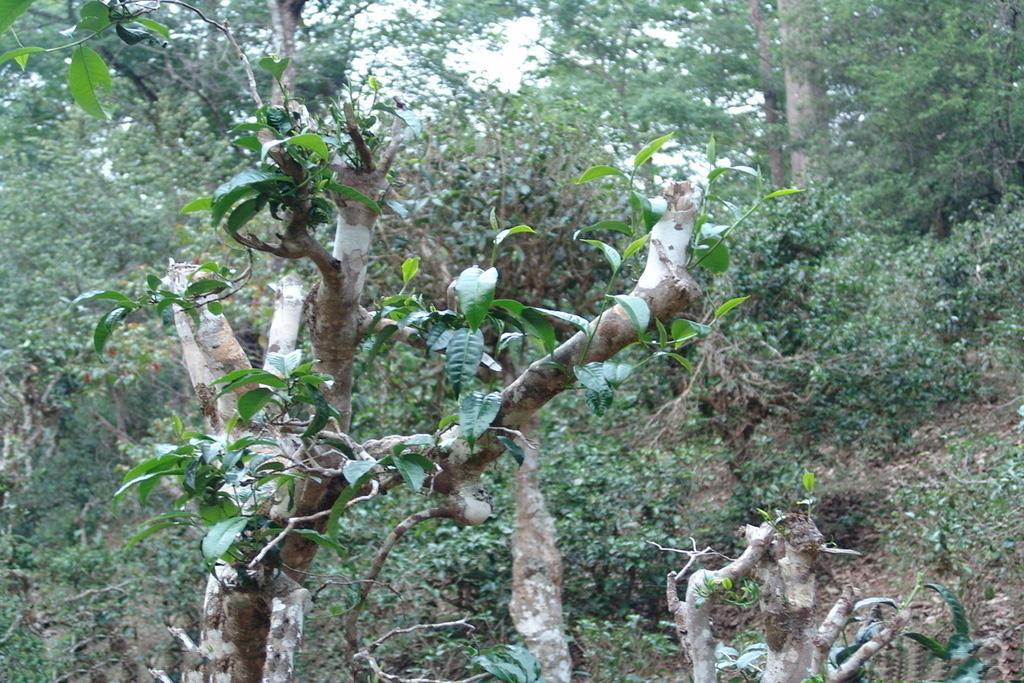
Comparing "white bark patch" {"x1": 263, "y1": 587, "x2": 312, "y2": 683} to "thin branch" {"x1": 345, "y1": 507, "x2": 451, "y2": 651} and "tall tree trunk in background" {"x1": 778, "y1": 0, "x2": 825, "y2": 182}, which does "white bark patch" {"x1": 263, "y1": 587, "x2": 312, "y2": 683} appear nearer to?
"thin branch" {"x1": 345, "y1": 507, "x2": 451, "y2": 651}

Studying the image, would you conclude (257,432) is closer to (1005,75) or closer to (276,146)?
(276,146)

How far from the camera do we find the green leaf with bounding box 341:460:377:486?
1770 millimetres

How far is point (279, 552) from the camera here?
215 cm

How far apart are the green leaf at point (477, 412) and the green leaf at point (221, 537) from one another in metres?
0.43

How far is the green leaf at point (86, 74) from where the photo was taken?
1.73m

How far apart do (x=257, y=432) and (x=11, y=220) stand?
677 cm

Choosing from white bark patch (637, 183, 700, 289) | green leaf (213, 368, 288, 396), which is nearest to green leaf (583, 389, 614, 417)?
white bark patch (637, 183, 700, 289)

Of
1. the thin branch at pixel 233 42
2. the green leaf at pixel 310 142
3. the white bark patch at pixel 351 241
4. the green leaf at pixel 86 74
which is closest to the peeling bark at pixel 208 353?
the white bark patch at pixel 351 241

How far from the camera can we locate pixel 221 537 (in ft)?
5.47

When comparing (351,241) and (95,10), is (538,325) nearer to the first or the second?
(351,241)

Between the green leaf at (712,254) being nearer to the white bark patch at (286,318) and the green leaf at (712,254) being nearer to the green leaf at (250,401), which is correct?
the green leaf at (250,401)

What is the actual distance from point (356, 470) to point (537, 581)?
2.61 meters

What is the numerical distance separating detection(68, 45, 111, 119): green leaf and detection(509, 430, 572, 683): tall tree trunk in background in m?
2.52

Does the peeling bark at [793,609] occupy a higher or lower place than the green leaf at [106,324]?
lower
